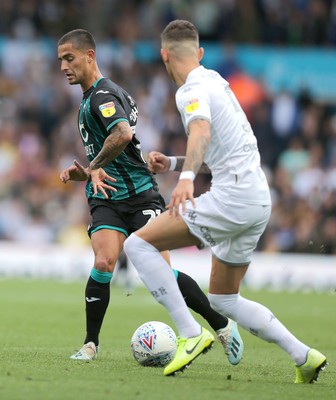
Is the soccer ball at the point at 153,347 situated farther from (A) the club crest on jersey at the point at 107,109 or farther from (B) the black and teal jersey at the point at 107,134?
(A) the club crest on jersey at the point at 107,109

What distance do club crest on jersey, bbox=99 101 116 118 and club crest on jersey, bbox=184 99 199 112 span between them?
171 centimetres

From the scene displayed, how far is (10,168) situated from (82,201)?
6.66ft

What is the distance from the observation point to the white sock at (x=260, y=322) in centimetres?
703

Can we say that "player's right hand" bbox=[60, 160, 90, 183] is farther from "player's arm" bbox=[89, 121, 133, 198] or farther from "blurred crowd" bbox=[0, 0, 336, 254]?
"blurred crowd" bbox=[0, 0, 336, 254]

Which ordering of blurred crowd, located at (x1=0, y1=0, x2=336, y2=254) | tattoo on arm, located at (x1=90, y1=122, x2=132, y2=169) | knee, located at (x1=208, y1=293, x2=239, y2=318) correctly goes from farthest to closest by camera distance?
1. blurred crowd, located at (x1=0, y1=0, x2=336, y2=254)
2. tattoo on arm, located at (x1=90, y1=122, x2=132, y2=169)
3. knee, located at (x1=208, y1=293, x2=239, y2=318)

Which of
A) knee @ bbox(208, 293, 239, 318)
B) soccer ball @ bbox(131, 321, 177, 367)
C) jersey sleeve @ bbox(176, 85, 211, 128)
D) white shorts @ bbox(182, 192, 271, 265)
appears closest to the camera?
jersey sleeve @ bbox(176, 85, 211, 128)

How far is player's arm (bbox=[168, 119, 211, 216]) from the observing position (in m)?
6.50

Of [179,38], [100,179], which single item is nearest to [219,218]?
[179,38]

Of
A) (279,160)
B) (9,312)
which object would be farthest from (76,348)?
(279,160)

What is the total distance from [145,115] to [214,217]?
48.2 feet

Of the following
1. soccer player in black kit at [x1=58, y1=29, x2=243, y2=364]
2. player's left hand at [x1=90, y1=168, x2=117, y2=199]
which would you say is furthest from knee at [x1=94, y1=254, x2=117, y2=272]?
player's left hand at [x1=90, y1=168, x2=117, y2=199]

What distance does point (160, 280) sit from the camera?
6957mm

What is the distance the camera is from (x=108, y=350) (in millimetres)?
9250

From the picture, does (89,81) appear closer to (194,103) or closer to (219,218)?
(194,103)
